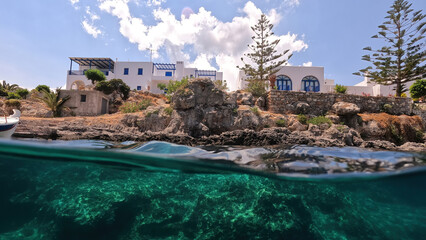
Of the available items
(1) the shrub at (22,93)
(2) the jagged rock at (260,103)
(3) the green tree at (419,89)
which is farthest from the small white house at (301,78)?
(1) the shrub at (22,93)

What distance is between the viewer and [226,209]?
18.3 ft

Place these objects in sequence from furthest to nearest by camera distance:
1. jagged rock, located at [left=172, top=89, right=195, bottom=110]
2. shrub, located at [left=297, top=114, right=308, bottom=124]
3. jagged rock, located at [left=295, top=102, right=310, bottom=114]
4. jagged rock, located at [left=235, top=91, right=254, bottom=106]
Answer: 1. jagged rock, located at [left=235, top=91, right=254, bottom=106]
2. jagged rock, located at [left=295, top=102, right=310, bottom=114]
3. shrub, located at [left=297, top=114, right=308, bottom=124]
4. jagged rock, located at [left=172, top=89, right=195, bottom=110]

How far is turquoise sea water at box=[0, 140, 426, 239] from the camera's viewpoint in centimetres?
490

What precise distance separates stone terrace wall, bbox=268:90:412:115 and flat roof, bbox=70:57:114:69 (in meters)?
34.7

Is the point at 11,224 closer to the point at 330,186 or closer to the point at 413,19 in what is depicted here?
the point at 330,186

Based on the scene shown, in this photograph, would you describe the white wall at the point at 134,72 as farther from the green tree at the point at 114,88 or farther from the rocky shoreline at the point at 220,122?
the rocky shoreline at the point at 220,122

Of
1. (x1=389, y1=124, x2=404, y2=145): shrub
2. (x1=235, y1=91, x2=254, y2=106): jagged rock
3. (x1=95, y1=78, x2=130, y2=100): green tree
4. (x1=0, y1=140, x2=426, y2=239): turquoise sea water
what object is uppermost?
(x1=95, y1=78, x2=130, y2=100): green tree

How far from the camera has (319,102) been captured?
16.0m

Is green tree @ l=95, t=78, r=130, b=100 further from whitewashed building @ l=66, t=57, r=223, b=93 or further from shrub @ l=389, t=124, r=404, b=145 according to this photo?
shrub @ l=389, t=124, r=404, b=145

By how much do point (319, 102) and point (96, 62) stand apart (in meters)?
40.8

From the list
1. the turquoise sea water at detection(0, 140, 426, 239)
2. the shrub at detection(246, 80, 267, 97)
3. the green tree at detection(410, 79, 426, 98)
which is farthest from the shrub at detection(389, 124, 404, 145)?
the green tree at detection(410, 79, 426, 98)

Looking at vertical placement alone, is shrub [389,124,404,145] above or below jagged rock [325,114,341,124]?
below

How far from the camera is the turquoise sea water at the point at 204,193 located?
4.90m

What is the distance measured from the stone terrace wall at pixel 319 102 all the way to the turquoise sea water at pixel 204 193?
31.4 ft
